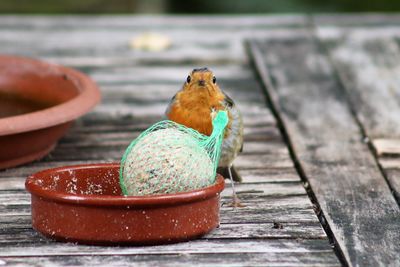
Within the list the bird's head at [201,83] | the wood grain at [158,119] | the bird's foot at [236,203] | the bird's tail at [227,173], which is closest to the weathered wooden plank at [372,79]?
the wood grain at [158,119]

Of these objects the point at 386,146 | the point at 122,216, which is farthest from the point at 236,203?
the point at 386,146

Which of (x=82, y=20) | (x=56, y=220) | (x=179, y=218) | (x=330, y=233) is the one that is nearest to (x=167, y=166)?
(x=179, y=218)

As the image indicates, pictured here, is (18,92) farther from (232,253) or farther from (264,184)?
(232,253)

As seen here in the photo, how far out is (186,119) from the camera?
3.45 meters

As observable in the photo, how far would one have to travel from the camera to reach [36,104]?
4.11 metres

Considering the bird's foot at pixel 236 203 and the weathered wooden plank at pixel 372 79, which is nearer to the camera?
the bird's foot at pixel 236 203

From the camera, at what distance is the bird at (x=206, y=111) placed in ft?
11.3

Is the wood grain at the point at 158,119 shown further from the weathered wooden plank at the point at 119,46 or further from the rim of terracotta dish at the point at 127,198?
the rim of terracotta dish at the point at 127,198

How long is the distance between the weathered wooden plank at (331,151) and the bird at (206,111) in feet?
1.07

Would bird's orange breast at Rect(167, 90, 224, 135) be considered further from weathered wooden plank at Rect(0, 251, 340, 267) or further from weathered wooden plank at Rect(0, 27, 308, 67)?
weathered wooden plank at Rect(0, 27, 308, 67)

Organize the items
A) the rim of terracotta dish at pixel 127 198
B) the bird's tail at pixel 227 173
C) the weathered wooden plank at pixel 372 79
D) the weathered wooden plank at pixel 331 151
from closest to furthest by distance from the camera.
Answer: the rim of terracotta dish at pixel 127 198 → the weathered wooden plank at pixel 331 151 → the bird's tail at pixel 227 173 → the weathered wooden plank at pixel 372 79

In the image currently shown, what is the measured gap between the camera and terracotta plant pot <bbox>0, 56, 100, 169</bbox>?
3.50 m

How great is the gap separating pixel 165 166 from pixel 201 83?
0.72 metres

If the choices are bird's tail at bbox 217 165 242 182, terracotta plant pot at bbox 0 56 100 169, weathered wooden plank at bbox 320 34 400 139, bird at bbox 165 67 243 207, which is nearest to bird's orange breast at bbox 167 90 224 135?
bird at bbox 165 67 243 207
